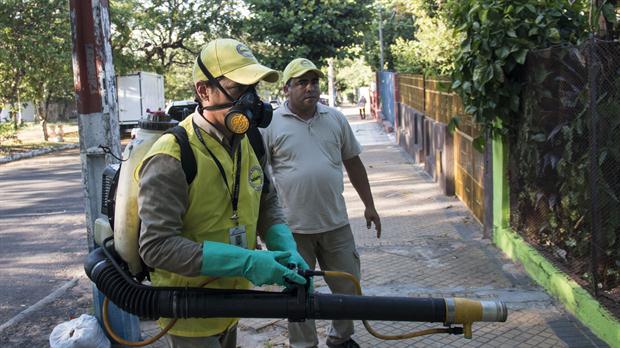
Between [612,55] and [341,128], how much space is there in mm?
2000

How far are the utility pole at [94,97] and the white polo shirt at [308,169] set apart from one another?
130cm

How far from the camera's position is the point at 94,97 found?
4.61m

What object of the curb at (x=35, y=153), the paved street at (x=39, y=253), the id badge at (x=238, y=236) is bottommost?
the paved street at (x=39, y=253)

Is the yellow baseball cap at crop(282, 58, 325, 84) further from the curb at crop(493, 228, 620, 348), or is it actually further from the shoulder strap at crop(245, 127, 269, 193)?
the curb at crop(493, 228, 620, 348)

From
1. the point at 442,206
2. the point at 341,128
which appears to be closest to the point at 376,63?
the point at 442,206

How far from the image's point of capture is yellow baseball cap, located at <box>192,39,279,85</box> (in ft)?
7.88

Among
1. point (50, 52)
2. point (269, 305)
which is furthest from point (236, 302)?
point (50, 52)

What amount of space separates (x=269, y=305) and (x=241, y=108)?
0.74 metres

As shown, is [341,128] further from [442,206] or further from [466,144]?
[442,206]

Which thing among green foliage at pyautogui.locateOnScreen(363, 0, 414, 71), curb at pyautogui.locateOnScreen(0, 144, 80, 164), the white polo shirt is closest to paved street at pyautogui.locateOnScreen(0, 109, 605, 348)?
the white polo shirt

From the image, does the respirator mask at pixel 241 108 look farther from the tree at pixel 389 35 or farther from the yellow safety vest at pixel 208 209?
the tree at pixel 389 35

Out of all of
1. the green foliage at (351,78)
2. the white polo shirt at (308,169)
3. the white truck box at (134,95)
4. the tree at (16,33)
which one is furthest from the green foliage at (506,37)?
the green foliage at (351,78)

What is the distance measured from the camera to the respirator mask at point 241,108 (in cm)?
237

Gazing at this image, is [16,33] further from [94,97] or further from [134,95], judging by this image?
[94,97]
